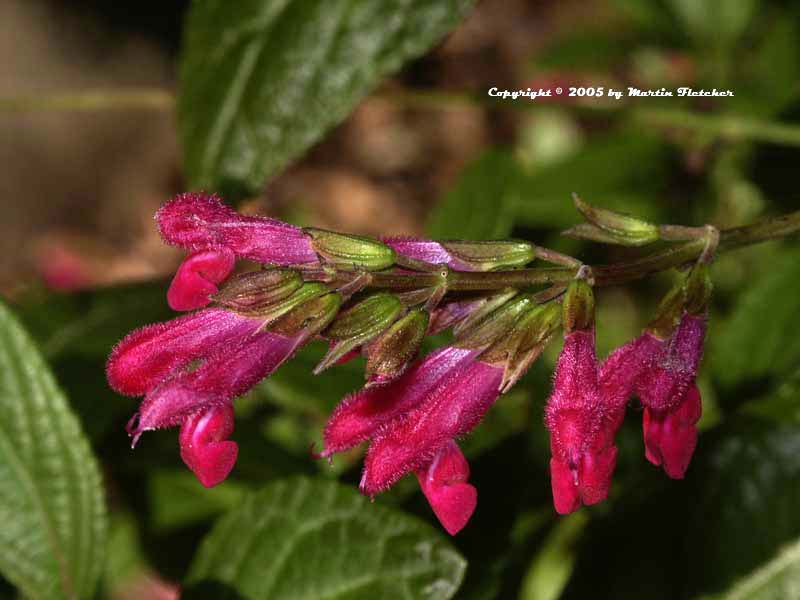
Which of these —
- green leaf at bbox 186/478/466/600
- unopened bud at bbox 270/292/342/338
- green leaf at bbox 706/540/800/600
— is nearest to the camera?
unopened bud at bbox 270/292/342/338

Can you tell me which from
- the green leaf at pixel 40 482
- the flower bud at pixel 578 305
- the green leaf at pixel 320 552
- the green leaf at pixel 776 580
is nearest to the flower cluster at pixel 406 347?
the flower bud at pixel 578 305

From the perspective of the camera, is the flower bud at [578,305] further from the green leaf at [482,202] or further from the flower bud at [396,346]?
the green leaf at [482,202]

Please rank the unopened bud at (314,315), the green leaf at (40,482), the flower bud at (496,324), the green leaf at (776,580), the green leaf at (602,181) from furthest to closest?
the green leaf at (602,181), the green leaf at (776,580), the green leaf at (40,482), the flower bud at (496,324), the unopened bud at (314,315)

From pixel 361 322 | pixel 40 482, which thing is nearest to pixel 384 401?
pixel 361 322

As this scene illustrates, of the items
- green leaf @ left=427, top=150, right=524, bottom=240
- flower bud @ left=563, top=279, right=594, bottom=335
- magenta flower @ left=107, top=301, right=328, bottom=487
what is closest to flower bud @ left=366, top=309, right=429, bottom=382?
magenta flower @ left=107, top=301, right=328, bottom=487

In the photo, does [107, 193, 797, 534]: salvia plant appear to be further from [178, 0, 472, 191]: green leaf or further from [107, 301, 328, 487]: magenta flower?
[178, 0, 472, 191]: green leaf

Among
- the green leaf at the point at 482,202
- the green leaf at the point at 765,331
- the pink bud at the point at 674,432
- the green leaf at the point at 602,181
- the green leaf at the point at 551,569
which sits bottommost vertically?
the green leaf at the point at 551,569

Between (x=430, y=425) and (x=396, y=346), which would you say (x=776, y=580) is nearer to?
(x=430, y=425)

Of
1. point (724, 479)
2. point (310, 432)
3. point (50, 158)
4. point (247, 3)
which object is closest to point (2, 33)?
point (50, 158)
